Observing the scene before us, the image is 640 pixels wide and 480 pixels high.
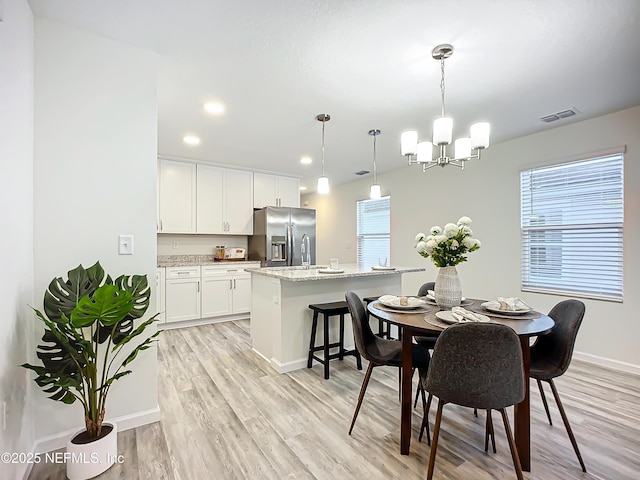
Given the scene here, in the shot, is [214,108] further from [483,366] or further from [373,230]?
[373,230]

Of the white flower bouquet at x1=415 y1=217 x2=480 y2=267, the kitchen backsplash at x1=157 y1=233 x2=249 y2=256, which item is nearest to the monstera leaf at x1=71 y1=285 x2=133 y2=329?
the white flower bouquet at x1=415 y1=217 x2=480 y2=267

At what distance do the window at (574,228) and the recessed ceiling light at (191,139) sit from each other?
402 centimetres

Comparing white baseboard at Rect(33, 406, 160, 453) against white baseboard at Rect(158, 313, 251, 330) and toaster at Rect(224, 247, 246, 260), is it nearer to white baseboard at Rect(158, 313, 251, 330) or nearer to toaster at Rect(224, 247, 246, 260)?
white baseboard at Rect(158, 313, 251, 330)

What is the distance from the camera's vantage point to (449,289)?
7.20ft

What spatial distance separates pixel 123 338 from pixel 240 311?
3258 mm

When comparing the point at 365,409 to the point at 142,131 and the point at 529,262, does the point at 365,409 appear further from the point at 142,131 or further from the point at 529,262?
the point at 529,262

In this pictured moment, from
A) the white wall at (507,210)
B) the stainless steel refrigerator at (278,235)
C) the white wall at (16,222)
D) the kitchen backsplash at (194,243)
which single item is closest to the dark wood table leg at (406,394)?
the white wall at (16,222)

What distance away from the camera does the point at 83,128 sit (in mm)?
1967

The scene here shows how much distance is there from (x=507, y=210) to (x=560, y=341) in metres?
2.46

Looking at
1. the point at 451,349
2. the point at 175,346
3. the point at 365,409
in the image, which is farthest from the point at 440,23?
the point at 175,346

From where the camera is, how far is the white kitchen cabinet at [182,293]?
14.7 ft

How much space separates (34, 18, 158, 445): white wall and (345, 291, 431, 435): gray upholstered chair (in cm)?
139

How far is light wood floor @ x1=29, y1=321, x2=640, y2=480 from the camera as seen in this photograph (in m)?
1.71

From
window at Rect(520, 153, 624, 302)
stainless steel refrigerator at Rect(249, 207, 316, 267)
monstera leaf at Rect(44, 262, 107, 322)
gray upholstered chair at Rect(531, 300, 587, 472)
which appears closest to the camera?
monstera leaf at Rect(44, 262, 107, 322)
